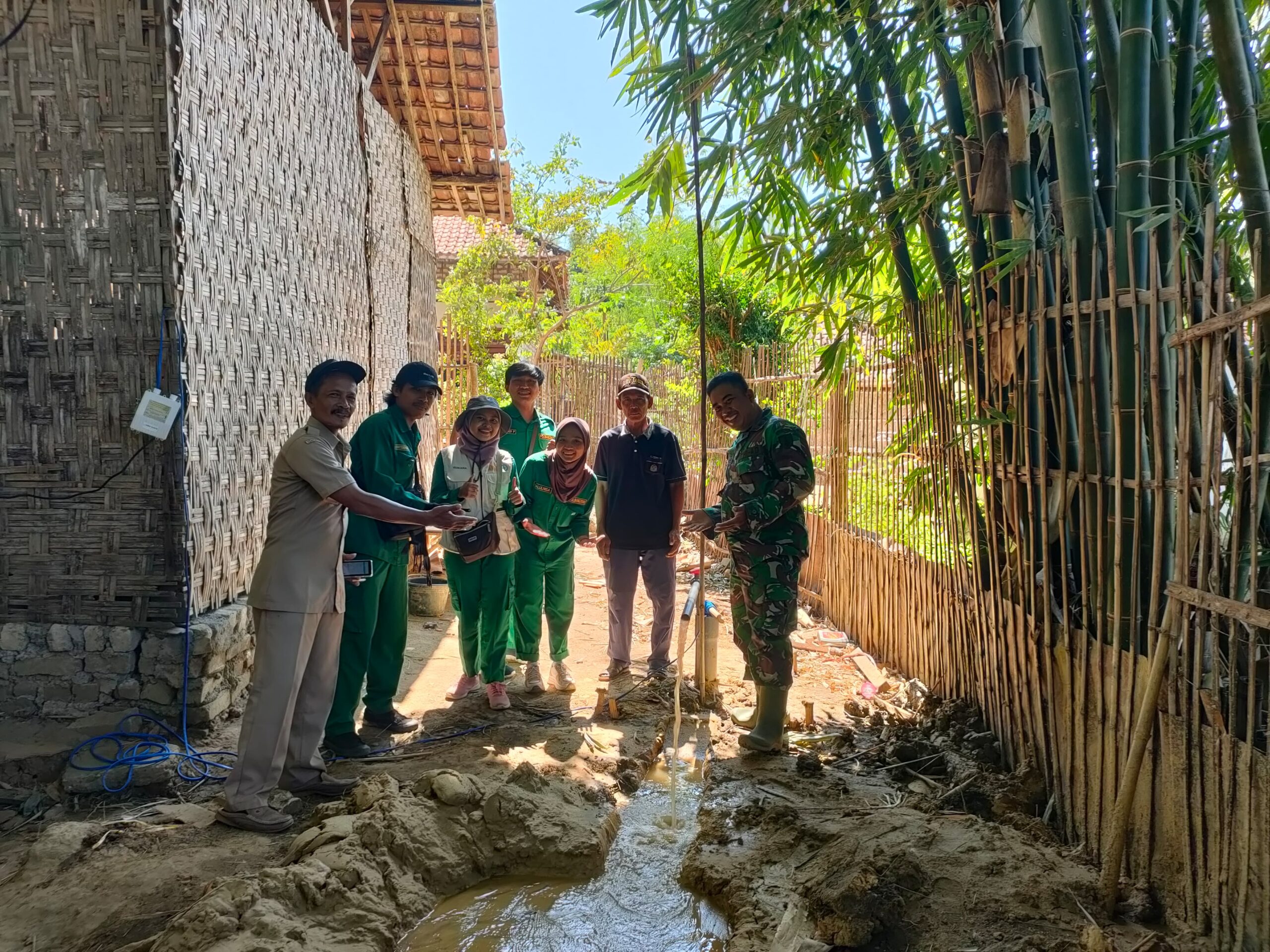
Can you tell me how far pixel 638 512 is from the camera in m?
5.01

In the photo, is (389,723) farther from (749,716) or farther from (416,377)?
(749,716)

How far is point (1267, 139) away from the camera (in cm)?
268

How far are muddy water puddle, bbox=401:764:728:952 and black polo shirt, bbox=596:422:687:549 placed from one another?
6.87 feet

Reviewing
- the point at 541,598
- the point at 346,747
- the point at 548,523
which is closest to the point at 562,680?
the point at 541,598

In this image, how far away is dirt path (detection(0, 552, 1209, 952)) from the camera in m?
2.40

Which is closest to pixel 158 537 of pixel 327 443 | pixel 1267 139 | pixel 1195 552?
pixel 327 443

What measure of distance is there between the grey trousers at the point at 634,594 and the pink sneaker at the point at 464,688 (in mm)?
897

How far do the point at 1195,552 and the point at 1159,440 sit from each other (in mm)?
325

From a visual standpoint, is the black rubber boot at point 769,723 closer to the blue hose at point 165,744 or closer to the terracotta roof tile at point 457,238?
the blue hose at point 165,744

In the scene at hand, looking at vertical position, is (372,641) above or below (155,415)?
below

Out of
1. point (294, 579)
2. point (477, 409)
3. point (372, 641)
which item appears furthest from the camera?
point (477, 409)

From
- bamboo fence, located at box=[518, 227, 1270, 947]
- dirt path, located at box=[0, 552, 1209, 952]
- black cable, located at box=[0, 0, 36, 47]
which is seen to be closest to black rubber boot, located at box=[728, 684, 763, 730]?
dirt path, located at box=[0, 552, 1209, 952]

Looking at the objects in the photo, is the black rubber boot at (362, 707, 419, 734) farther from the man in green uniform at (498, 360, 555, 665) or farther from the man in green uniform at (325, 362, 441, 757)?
the man in green uniform at (498, 360, 555, 665)

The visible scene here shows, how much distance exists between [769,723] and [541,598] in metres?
1.60
